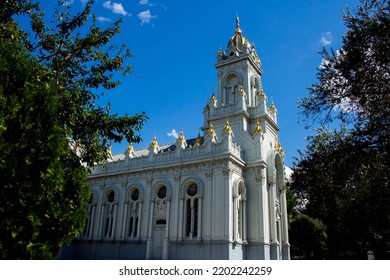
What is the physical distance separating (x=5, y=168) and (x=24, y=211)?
1.20 m

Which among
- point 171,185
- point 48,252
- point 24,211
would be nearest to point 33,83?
point 24,211

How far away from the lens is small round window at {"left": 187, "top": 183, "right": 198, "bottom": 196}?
2749 centimetres

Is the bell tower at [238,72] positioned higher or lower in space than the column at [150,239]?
higher

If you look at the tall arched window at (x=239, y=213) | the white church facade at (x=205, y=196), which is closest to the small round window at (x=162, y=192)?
the white church facade at (x=205, y=196)

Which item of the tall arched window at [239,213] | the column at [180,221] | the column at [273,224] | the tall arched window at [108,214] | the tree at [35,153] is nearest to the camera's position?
the tree at [35,153]

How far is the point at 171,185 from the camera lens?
28453mm

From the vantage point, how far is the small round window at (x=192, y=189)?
27.5 metres

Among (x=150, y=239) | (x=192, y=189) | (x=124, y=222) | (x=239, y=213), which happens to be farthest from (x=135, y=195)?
(x=239, y=213)

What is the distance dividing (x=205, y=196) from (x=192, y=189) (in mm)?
1679

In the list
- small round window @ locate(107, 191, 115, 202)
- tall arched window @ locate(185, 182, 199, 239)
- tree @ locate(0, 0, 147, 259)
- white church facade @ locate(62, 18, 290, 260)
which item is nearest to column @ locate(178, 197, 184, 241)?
white church facade @ locate(62, 18, 290, 260)

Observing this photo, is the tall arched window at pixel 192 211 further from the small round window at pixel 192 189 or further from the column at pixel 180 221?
the column at pixel 180 221

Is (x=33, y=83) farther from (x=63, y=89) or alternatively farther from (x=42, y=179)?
(x=42, y=179)

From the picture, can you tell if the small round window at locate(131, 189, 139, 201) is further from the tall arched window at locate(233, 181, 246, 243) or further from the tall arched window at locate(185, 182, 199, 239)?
the tall arched window at locate(233, 181, 246, 243)

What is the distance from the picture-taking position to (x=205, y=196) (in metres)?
26.5
